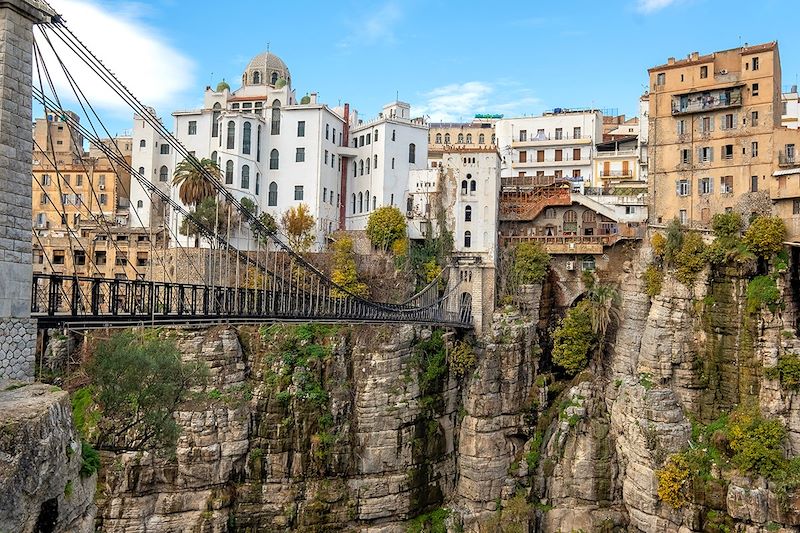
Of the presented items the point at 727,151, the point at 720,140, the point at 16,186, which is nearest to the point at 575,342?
the point at 727,151

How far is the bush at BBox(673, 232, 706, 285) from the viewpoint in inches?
1267

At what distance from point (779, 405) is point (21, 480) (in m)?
28.7

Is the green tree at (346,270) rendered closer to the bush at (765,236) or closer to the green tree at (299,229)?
the green tree at (299,229)

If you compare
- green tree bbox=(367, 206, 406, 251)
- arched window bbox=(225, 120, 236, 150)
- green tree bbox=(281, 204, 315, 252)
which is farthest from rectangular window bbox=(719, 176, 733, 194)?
arched window bbox=(225, 120, 236, 150)

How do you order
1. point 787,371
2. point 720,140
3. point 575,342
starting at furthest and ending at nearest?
1. point 575,342
2. point 720,140
3. point 787,371

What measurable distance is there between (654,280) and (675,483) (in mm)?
9664

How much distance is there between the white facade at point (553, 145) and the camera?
48562 mm

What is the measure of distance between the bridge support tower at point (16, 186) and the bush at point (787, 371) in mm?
28301

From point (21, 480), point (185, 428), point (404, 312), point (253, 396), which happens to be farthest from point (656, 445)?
point (21, 480)

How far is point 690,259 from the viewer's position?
32.3 meters

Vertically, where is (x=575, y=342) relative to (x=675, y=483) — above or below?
above

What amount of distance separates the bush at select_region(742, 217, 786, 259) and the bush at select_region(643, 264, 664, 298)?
4.05 meters

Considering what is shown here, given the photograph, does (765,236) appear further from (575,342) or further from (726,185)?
(575,342)

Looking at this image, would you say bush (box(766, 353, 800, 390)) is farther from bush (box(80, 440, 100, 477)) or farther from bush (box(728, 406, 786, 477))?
bush (box(80, 440, 100, 477))
